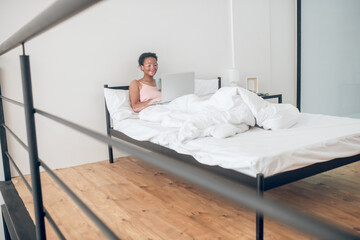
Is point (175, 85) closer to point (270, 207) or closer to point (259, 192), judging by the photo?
point (259, 192)

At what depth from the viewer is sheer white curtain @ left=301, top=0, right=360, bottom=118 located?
168 inches

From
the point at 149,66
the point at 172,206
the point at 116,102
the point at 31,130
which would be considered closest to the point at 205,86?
the point at 149,66

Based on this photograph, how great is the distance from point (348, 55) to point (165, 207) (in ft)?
10.9

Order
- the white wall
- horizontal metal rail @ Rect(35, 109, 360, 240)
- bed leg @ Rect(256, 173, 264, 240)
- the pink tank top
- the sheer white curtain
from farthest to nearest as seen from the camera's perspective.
Answer: 1. the sheer white curtain
2. the pink tank top
3. the white wall
4. bed leg @ Rect(256, 173, 264, 240)
5. horizontal metal rail @ Rect(35, 109, 360, 240)

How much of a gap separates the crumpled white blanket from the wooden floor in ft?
1.68

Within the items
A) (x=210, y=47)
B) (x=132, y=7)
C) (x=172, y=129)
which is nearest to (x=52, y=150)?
(x=172, y=129)

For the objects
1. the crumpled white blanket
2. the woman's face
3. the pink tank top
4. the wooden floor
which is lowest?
the wooden floor

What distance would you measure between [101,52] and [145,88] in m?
0.61

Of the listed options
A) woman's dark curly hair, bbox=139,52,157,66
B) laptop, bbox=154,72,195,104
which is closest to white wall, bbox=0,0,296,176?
woman's dark curly hair, bbox=139,52,157,66

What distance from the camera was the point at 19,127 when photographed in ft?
10.8

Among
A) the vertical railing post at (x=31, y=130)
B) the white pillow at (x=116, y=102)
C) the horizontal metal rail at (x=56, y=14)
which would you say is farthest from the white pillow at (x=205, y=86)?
the horizontal metal rail at (x=56, y=14)

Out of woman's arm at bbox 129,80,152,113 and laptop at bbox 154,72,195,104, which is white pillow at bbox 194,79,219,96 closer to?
laptop at bbox 154,72,195,104

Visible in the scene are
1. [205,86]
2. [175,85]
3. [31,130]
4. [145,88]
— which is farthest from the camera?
[205,86]

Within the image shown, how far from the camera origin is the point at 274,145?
207 centimetres
